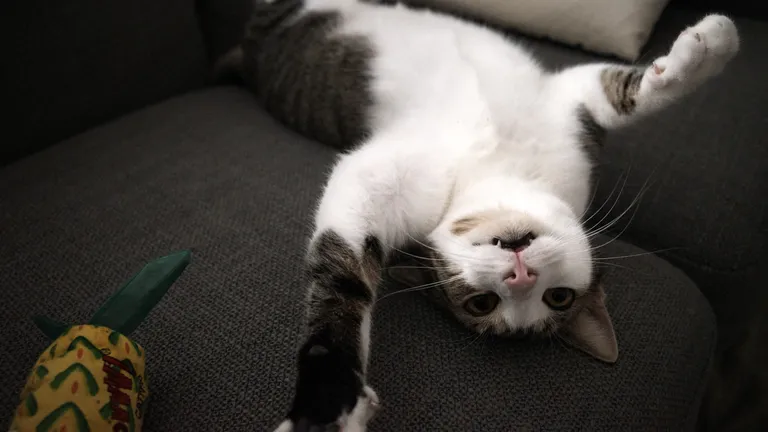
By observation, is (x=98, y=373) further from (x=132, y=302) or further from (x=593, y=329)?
(x=593, y=329)

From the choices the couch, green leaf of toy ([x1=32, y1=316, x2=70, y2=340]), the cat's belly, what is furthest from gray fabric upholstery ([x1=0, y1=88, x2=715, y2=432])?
the cat's belly

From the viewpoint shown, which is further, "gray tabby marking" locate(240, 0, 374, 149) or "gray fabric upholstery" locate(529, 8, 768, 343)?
"gray tabby marking" locate(240, 0, 374, 149)

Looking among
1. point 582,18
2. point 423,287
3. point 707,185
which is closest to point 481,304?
point 423,287

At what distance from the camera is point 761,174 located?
118 cm

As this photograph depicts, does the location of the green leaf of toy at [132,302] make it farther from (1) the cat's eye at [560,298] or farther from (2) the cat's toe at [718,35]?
(2) the cat's toe at [718,35]

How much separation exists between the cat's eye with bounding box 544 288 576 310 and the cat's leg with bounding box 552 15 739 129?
1.37 feet

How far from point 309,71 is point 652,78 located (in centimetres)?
82

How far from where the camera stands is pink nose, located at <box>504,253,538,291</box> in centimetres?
83

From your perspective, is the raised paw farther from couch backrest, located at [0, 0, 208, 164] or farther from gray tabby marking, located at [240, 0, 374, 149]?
couch backrest, located at [0, 0, 208, 164]

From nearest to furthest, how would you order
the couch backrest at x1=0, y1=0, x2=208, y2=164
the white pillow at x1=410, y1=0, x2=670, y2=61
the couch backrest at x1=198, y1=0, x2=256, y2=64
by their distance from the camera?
1. the couch backrest at x1=0, y1=0, x2=208, y2=164
2. the white pillow at x1=410, y1=0, x2=670, y2=61
3. the couch backrest at x1=198, y1=0, x2=256, y2=64

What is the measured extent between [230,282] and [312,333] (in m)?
0.26

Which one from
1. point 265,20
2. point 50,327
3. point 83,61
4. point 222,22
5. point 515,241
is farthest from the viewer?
point 222,22

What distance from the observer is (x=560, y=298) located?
0.94m

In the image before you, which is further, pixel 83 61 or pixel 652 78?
pixel 83 61
